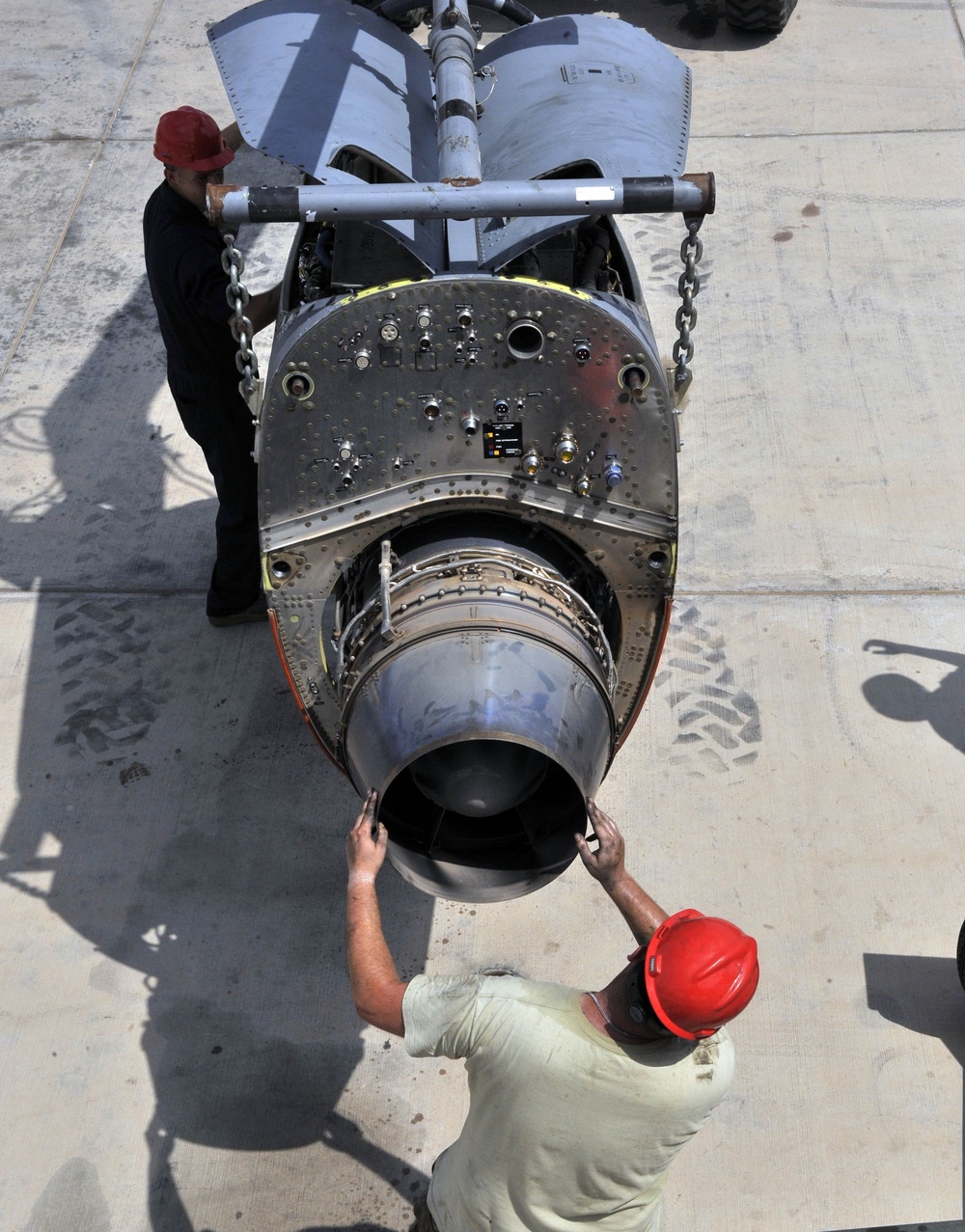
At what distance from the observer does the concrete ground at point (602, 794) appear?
4262 mm

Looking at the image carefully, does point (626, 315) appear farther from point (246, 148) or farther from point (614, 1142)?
point (246, 148)

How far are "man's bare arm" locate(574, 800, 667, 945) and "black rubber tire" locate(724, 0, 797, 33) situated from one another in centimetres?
813

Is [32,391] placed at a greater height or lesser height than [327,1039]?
greater

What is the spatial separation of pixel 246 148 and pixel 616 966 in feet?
22.5

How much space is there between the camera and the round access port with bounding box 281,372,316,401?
388 centimetres

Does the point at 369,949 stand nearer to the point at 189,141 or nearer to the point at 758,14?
the point at 189,141

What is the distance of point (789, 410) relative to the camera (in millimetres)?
6945

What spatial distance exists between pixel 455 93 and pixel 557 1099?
3.62 m

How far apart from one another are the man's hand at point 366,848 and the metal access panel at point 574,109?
1.97 metres

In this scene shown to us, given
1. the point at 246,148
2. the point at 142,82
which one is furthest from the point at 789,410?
the point at 142,82

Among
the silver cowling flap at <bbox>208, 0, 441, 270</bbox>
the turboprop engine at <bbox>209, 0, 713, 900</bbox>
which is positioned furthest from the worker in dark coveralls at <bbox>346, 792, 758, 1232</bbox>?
the silver cowling flap at <bbox>208, 0, 441, 270</bbox>

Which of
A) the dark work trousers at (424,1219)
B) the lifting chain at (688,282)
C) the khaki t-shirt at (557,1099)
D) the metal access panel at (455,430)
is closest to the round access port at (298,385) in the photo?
the metal access panel at (455,430)

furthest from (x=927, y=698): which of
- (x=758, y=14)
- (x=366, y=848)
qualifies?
(x=758, y=14)

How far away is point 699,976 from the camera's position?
268 centimetres
